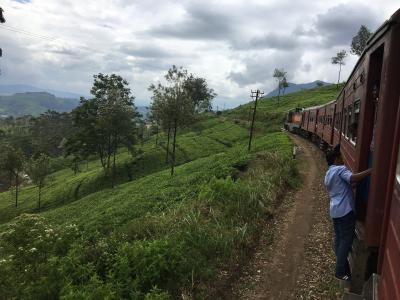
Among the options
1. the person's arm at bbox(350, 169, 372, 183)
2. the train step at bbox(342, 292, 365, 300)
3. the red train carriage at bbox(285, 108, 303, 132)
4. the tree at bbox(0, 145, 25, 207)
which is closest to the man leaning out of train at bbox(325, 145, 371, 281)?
the person's arm at bbox(350, 169, 372, 183)

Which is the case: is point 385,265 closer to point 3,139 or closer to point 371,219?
point 371,219

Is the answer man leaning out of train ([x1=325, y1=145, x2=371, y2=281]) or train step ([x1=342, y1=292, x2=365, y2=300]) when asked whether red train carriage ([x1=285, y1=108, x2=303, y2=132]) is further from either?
train step ([x1=342, y1=292, x2=365, y2=300])

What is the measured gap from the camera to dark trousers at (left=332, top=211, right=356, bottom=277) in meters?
6.70

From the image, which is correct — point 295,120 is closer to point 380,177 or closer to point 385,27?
point 385,27

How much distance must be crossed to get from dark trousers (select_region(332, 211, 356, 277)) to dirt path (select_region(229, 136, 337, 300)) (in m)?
0.80

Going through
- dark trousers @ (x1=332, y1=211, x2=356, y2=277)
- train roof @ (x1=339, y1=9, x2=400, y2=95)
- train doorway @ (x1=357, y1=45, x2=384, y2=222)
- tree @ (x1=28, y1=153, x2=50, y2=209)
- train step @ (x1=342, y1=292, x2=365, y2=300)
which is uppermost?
train roof @ (x1=339, y1=9, x2=400, y2=95)

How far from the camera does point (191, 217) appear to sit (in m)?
11.3

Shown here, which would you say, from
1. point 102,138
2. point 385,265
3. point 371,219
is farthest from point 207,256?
point 102,138

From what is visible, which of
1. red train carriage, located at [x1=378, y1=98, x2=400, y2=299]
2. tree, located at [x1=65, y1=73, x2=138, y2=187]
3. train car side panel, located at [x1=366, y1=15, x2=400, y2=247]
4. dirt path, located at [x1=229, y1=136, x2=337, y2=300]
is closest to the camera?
red train carriage, located at [x1=378, y1=98, x2=400, y2=299]

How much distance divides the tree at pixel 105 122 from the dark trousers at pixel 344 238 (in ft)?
140

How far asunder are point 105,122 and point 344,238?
43.2m

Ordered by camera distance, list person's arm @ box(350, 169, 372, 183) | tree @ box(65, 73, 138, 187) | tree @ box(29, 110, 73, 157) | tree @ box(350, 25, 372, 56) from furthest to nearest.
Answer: tree @ box(29, 110, 73, 157)
tree @ box(350, 25, 372, 56)
tree @ box(65, 73, 138, 187)
person's arm @ box(350, 169, 372, 183)

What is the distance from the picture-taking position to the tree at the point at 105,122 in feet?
158

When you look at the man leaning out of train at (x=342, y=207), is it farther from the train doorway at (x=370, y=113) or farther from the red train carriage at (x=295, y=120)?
the red train carriage at (x=295, y=120)
